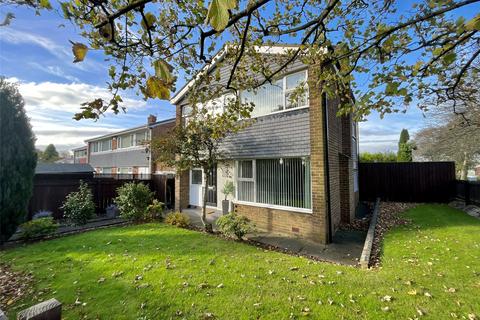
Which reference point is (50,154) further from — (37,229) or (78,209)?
(37,229)

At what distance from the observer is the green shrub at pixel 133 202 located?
376 inches

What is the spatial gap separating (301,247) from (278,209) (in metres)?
1.77

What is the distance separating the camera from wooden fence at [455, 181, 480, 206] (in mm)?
10992

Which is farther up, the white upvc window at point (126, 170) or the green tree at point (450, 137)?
the green tree at point (450, 137)

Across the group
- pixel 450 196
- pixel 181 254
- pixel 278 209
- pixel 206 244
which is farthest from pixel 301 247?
pixel 450 196

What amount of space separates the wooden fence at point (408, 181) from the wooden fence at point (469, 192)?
1.04 metres


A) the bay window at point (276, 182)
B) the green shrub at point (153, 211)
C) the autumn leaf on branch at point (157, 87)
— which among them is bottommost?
the green shrub at point (153, 211)

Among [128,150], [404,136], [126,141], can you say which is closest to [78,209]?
[128,150]

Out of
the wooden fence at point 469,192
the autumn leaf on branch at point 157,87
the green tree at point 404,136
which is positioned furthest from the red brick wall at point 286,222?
the green tree at point 404,136

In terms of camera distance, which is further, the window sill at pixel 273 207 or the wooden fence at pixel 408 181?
the wooden fence at pixel 408 181

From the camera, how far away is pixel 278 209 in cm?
829

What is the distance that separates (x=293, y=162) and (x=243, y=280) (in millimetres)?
4762

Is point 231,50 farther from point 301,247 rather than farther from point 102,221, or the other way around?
point 102,221

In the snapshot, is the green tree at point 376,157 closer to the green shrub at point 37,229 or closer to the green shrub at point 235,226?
the green shrub at point 235,226
